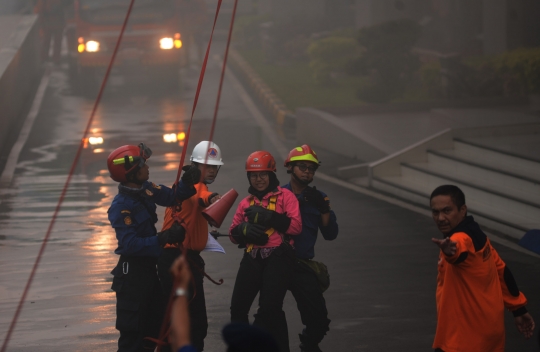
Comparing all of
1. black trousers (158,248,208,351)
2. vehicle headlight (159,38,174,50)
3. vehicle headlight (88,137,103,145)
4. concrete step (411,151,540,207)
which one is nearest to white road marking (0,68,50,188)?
vehicle headlight (88,137,103,145)

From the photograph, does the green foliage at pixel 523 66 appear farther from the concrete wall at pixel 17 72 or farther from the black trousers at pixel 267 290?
the black trousers at pixel 267 290

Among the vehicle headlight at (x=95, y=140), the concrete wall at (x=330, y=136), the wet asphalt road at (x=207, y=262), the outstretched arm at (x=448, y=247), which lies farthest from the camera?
the vehicle headlight at (x=95, y=140)

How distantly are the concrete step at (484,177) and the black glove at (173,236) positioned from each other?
227 inches

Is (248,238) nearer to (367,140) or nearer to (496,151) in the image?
(496,151)

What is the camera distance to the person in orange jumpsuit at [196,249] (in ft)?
19.1

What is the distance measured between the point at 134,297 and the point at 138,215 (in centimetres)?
52

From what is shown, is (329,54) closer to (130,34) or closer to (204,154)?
(130,34)

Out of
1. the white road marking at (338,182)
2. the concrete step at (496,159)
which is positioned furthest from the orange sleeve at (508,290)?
the concrete step at (496,159)

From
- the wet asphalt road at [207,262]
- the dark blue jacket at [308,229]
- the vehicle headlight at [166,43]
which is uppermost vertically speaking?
the vehicle headlight at [166,43]

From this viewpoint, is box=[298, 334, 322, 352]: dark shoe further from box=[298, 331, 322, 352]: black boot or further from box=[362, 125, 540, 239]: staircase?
box=[362, 125, 540, 239]: staircase

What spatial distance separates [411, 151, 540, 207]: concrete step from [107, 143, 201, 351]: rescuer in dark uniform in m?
5.71

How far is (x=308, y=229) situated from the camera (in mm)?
6262

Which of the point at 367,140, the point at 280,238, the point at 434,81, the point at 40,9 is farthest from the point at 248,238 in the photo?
the point at 40,9

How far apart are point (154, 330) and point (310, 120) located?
11142 millimetres
